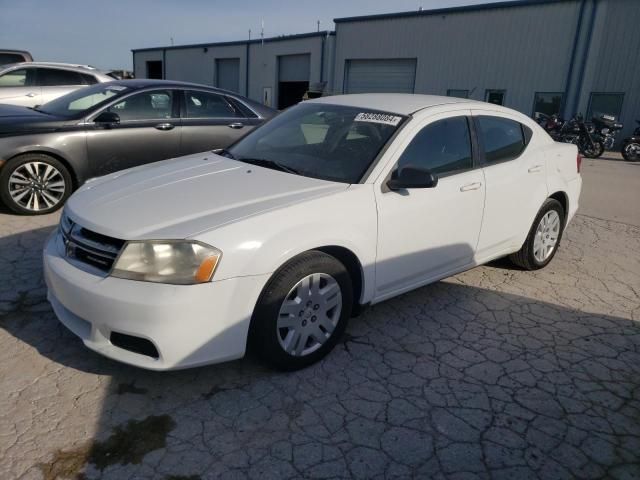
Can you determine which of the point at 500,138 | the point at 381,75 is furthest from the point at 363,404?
the point at 381,75

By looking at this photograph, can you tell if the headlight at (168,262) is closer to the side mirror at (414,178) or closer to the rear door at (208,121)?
the side mirror at (414,178)

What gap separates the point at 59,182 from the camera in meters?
5.82

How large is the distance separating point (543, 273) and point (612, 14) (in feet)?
54.6

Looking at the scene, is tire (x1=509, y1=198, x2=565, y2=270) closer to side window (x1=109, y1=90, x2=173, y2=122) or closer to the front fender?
the front fender

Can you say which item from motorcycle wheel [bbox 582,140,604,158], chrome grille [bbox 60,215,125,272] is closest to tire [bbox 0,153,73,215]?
chrome grille [bbox 60,215,125,272]

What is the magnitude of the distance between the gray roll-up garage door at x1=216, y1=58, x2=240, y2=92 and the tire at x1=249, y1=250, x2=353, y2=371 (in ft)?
108

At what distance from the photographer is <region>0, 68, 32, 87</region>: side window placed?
9.30 meters

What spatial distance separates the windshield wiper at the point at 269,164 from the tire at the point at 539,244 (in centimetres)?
237

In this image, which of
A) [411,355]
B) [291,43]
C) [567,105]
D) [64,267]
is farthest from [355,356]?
[291,43]

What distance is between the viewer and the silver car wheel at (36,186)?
5.59 meters

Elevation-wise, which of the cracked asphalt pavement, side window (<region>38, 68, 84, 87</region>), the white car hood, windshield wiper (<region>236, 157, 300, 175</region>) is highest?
side window (<region>38, 68, 84, 87</region>)

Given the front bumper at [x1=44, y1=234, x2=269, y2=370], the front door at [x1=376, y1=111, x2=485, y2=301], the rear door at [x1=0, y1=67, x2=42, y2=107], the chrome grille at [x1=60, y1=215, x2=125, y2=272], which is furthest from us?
the rear door at [x1=0, y1=67, x2=42, y2=107]

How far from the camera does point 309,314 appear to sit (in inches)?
119

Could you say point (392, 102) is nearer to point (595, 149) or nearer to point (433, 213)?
point (433, 213)
